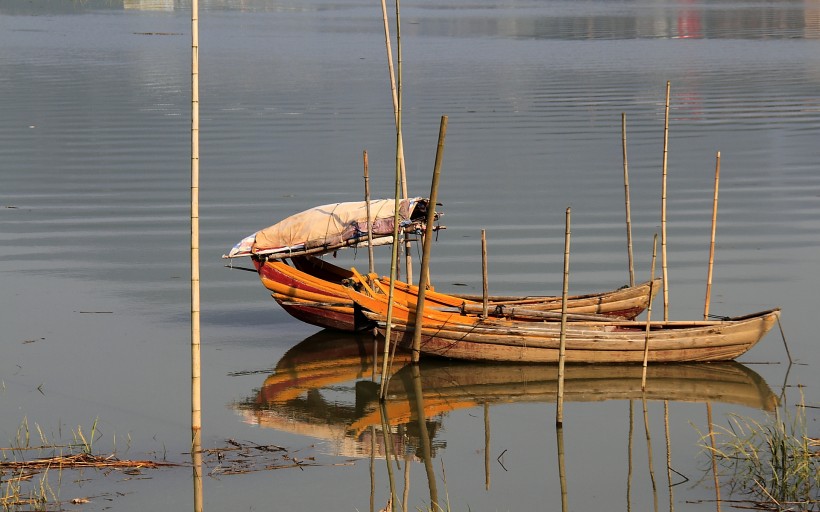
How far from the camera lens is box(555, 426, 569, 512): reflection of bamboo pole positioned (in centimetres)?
1137

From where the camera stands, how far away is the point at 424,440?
1302 centimetres

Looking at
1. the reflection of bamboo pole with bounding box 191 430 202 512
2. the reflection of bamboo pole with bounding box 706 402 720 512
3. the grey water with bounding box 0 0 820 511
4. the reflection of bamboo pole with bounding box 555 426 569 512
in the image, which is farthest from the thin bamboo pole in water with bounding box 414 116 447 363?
the reflection of bamboo pole with bounding box 706 402 720 512

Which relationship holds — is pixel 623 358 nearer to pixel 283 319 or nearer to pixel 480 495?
pixel 480 495

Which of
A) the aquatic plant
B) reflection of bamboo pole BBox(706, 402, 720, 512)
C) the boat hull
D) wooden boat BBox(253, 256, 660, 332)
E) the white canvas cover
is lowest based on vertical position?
reflection of bamboo pole BBox(706, 402, 720, 512)

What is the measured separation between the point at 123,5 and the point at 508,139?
79957mm

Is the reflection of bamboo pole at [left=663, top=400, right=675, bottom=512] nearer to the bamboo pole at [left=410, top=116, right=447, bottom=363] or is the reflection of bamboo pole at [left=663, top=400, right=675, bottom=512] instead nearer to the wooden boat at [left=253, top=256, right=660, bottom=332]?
the wooden boat at [left=253, top=256, right=660, bottom=332]

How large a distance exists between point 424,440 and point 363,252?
9.85m

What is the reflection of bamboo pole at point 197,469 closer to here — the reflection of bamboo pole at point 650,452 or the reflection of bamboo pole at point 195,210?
the reflection of bamboo pole at point 195,210

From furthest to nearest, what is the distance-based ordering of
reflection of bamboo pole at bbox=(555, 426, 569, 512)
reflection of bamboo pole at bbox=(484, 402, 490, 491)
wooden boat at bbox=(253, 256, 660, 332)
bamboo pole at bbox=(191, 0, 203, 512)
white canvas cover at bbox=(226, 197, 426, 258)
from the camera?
white canvas cover at bbox=(226, 197, 426, 258)
wooden boat at bbox=(253, 256, 660, 332)
reflection of bamboo pole at bbox=(484, 402, 490, 491)
reflection of bamboo pole at bbox=(555, 426, 569, 512)
bamboo pole at bbox=(191, 0, 203, 512)

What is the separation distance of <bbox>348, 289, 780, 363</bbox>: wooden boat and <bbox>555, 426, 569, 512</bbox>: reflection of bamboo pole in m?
1.83

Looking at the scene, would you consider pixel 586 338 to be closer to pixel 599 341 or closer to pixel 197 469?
pixel 599 341

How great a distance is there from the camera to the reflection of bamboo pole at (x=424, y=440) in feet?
38.1

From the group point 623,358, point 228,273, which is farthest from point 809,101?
point 623,358

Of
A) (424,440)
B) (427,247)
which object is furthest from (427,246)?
(424,440)
